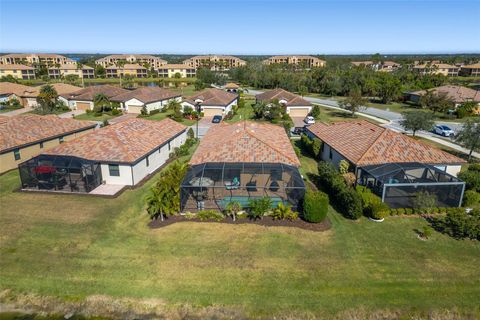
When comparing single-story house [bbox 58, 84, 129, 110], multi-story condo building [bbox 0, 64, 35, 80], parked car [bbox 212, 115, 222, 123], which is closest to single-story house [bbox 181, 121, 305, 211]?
parked car [bbox 212, 115, 222, 123]

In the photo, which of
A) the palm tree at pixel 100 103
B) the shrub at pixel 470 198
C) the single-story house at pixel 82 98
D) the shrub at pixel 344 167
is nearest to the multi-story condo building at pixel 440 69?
the single-story house at pixel 82 98

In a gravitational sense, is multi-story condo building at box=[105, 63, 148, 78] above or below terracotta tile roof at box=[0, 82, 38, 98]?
above

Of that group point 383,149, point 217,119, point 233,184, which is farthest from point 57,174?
point 217,119

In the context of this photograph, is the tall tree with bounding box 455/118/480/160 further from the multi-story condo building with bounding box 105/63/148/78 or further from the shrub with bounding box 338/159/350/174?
the multi-story condo building with bounding box 105/63/148/78

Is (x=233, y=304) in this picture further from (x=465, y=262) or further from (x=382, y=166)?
(x=382, y=166)

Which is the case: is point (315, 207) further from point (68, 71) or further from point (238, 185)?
point (68, 71)

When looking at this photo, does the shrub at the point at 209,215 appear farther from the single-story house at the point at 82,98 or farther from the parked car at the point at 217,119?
the single-story house at the point at 82,98

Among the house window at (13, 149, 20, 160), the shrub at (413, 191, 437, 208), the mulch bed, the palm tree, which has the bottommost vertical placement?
the mulch bed
